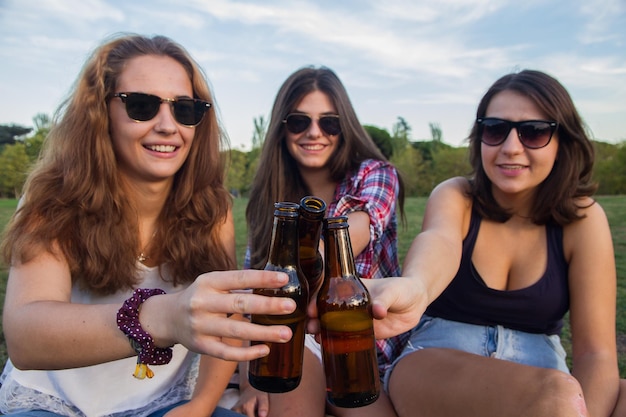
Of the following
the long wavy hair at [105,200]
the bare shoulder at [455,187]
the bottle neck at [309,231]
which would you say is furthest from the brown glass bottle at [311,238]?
the bare shoulder at [455,187]

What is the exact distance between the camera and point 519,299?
2898 mm

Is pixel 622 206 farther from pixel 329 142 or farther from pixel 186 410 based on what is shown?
pixel 186 410

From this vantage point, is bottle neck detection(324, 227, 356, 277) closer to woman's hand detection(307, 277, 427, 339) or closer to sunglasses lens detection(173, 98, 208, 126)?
woman's hand detection(307, 277, 427, 339)

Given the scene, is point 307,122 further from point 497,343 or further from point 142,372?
point 142,372

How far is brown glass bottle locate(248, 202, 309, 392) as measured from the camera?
1710 mm

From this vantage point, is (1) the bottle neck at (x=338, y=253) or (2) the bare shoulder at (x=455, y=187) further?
(2) the bare shoulder at (x=455, y=187)

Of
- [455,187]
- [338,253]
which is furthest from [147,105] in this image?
[455,187]

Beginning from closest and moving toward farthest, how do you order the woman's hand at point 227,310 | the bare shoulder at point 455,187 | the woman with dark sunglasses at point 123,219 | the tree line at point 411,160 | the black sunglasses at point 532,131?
1. the woman's hand at point 227,310
2. the woman with dark sunglasses at point 123,219
3. the black sunglasses at point 532,131
4. the bare shoulder at point 455,187
5. the tree line at point 411,160

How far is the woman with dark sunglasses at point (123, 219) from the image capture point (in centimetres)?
252

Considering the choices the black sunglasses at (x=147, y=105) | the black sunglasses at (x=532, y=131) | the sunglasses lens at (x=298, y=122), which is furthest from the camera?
the sunglasses lens at (x=298, y=122)

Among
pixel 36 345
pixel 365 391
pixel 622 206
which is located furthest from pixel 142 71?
pixel 622 206

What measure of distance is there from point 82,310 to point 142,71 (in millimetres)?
1447

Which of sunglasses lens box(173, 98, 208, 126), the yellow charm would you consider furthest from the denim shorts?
sunglasses lens box(173, 98, 208, 126)

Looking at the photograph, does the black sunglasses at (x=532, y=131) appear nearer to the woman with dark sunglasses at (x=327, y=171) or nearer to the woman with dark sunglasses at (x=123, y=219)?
the woman with dark sunglasses at (x=327, y=171)
